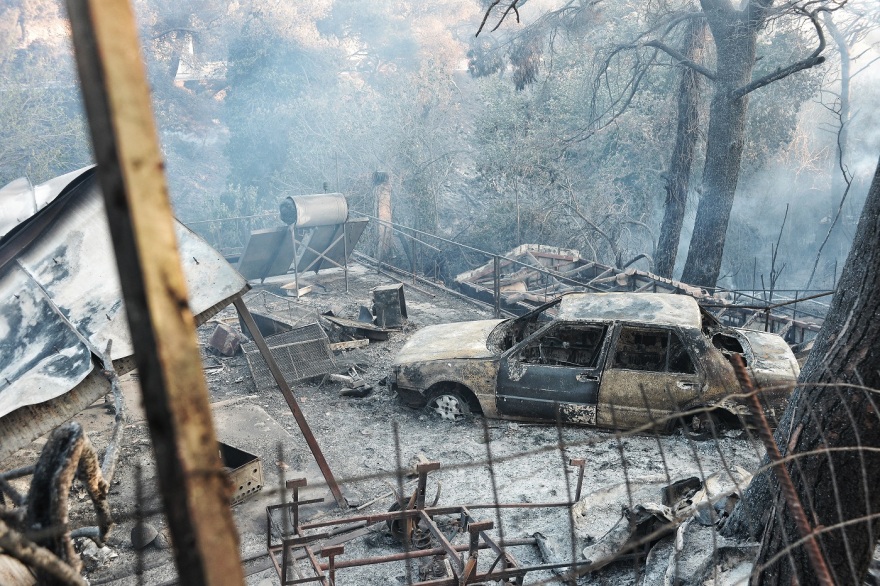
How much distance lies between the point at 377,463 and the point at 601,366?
259 cm

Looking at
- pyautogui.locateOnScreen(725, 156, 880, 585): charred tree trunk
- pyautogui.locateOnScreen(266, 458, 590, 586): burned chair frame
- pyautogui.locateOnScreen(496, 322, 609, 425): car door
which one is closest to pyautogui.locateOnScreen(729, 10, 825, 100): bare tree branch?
pyautogui.locateOnScreen(496, 322, 609, 425): car door

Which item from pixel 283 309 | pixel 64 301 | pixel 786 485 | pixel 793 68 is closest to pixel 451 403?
pixel 64 301

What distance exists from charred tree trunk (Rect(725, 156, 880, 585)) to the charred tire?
4393mm

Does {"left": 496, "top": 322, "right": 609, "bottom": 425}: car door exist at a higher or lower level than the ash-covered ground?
higher

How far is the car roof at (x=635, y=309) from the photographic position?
7.11 metres

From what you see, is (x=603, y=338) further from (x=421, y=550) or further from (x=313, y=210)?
(x=313, y=210)

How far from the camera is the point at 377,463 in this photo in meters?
7.12

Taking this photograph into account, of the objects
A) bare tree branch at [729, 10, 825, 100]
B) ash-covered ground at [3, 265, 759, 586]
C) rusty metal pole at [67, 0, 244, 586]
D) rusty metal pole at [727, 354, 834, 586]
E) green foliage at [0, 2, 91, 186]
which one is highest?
green foliage at [0, 2, 91, 186]

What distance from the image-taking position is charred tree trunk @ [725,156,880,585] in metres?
3.20

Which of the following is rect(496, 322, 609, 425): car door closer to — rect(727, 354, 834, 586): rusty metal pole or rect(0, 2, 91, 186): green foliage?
rect(727, 354, 834, 586): rusty metal pole

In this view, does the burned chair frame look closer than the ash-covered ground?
Yes

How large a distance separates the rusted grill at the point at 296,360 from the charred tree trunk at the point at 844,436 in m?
6.72

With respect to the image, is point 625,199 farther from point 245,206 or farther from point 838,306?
point 838,306

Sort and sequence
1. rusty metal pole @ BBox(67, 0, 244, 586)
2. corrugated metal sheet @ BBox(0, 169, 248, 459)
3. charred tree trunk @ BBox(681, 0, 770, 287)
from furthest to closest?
charred tree trunk @ BBox(681, 0, 770, 287) → corrugated metal sheet @ BBox(0, 169, 248, 459) → rusty metal pole @ BBox(67, 0, 244, 586)
